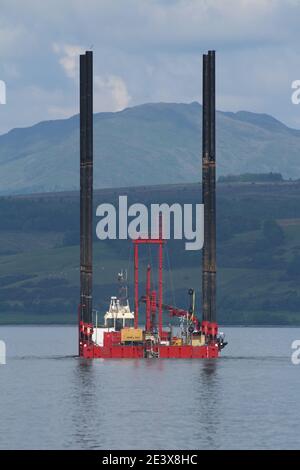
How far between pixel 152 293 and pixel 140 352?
7993 millimetres

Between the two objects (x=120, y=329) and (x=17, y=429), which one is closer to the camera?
(x=17, y=429)

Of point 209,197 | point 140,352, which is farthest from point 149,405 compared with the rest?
point 209,197

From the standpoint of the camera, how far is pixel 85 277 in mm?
166125

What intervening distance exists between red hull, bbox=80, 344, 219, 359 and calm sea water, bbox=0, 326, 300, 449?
981mm

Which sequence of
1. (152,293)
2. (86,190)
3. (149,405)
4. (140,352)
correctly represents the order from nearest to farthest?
(149,405) < (140,352) < (86,190) < (152,293)

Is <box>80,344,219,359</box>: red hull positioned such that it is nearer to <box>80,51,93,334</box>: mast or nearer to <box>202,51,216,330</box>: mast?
<box>202,51,216,330</box>: mast

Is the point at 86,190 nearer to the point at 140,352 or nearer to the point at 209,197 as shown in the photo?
the point at 209,197

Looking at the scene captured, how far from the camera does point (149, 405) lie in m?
120

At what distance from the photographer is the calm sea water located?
97.6 metres

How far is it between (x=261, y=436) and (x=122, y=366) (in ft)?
222
